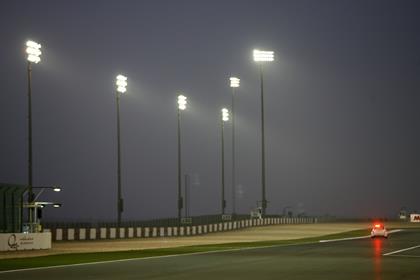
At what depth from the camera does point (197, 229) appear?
75.6 metres

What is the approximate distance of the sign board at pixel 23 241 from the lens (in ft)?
138

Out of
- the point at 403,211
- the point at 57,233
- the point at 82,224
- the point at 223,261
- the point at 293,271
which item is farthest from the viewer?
the point at 403,211

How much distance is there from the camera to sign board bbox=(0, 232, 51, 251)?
42031 millimetres

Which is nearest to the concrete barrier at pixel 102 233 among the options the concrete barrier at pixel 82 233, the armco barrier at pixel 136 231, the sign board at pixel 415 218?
the armco barrier at pixel 136 231

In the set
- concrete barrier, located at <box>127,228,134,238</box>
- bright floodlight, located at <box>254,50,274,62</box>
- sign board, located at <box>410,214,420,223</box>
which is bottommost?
sign board, located at <box>410,214,420,223</box>

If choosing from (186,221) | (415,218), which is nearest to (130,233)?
(186,221)

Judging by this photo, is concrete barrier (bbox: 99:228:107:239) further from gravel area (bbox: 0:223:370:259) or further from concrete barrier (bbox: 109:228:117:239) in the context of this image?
gravel area (bbox: 0:223:370:259)

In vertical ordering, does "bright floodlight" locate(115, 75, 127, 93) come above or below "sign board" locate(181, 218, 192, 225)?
above

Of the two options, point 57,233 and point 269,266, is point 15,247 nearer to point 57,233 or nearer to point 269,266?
point 57,233

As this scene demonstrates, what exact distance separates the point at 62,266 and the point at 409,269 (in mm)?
11474

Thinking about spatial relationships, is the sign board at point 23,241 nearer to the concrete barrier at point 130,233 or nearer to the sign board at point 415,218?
the concrete barrier at point 130,233

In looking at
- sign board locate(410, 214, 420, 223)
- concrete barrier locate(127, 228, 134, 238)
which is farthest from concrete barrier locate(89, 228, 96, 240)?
sign board locate(410, 214, 420, 223)

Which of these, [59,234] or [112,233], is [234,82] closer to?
[112,233]

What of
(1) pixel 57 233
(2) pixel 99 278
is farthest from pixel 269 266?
(1) pixel 57 233
